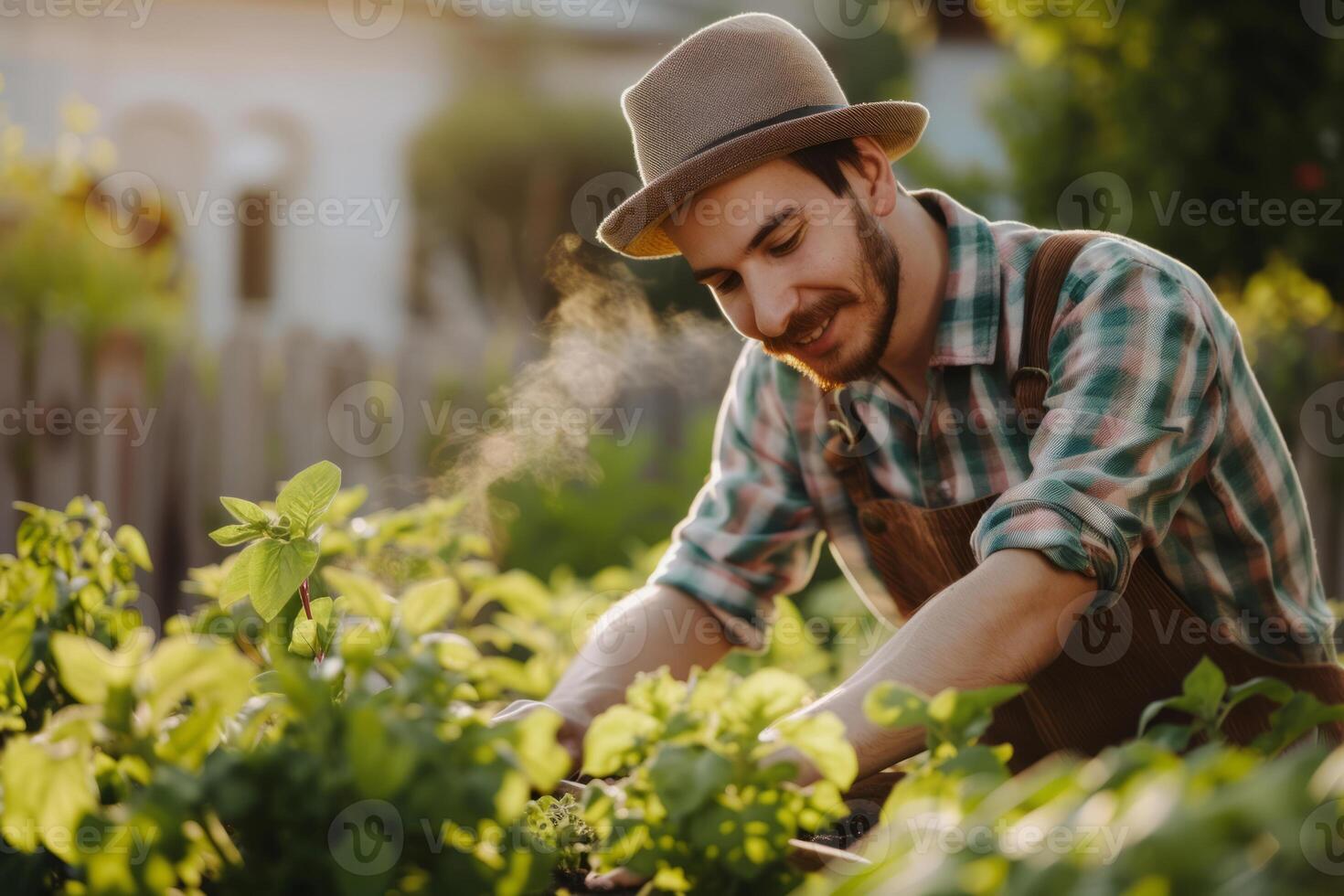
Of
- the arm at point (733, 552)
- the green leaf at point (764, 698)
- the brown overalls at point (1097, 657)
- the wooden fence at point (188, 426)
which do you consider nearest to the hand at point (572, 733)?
the arm at point (733, 552)

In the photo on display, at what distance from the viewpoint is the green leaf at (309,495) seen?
922 millimetres

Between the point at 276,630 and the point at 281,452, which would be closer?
the point at 276,630

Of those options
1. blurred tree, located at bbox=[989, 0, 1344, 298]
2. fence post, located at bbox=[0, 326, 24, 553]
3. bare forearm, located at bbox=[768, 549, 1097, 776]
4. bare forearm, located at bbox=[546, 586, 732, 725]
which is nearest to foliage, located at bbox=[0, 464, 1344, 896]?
bare forearm, located at bbox=[768, 549, 1097, 776]

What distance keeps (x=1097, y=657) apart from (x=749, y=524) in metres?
0.60

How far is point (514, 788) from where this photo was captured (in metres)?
0.61

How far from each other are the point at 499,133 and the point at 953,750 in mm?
13203

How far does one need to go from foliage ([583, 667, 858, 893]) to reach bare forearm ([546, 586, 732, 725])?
0.86 m

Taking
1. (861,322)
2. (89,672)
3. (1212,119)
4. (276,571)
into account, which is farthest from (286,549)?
(1212,119)

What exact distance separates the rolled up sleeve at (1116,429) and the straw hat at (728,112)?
16.5 inches

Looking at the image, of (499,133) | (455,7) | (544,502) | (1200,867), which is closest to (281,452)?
(544,502)

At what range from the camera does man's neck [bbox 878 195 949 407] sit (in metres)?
1.87

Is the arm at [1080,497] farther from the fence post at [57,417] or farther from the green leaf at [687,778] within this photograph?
the fence post at [57,417]

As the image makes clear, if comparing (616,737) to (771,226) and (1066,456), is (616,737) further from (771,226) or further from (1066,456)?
(771,226)

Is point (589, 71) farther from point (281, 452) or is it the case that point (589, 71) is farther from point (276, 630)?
point (276, 630)
